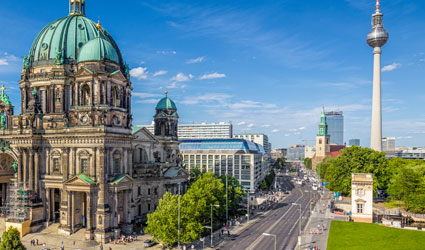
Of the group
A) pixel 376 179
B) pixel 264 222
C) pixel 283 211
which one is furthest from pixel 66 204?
pixel 376 179

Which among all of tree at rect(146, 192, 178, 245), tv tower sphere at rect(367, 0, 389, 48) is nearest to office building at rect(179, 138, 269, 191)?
tv tower sphere at rect(367, 0, 389, 48)

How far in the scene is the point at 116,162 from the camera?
246 feet

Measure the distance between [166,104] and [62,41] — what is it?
33226 millimetres

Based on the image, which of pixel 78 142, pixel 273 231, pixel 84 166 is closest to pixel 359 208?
pixel 273 231

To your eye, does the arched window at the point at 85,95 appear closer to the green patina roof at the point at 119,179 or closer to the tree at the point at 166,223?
the green patina roof at the point at 119,179

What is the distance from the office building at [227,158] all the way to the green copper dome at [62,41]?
7382cm

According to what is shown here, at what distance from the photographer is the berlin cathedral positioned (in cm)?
7156

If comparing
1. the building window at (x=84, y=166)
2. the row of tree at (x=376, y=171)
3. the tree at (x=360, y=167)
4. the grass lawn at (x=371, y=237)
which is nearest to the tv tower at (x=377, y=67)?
the row of tree at (x=376, y=171)

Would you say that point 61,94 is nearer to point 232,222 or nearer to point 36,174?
point 36,174

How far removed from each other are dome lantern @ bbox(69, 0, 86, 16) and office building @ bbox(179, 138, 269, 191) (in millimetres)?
75764

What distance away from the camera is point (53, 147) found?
256ft

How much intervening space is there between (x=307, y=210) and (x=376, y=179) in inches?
1000

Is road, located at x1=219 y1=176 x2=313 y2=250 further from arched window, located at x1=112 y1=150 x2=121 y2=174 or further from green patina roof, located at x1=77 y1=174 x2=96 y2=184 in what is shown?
green patina roof, located at x1=77 y1=174 x2=96 y2=184

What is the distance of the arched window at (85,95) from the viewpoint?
76.2 meters
